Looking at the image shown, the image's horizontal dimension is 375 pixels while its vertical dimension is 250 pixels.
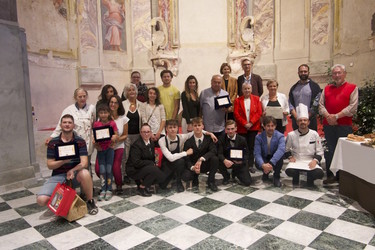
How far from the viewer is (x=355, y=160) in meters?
3.32

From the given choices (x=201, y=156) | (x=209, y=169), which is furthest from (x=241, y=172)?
(x=201, y=156)

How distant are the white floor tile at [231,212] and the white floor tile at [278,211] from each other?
0.18 meters

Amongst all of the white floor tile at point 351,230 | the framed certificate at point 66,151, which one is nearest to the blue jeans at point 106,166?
the framed certificate at point 66,151

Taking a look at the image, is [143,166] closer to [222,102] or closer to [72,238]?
[72,238]

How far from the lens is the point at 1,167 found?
4.06 metres

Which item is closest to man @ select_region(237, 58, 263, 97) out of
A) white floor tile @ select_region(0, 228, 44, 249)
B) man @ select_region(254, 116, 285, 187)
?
man @ select_region(254, 116, 285, 187)

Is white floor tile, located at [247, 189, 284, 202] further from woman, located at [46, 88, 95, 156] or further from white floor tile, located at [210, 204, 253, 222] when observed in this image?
woman, located at [46, 88, 95, 156]

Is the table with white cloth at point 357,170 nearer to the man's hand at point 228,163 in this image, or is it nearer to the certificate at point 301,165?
the certificate at point 301,165

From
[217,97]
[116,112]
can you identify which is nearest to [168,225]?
[116,112]

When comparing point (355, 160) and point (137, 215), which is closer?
point (137, 215)

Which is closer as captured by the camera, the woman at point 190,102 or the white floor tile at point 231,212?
the white floor tile at point 231,212

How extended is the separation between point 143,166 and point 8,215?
1.62 meters

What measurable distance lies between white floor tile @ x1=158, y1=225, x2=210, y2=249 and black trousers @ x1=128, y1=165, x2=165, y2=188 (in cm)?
105

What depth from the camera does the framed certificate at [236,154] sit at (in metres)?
4.01
